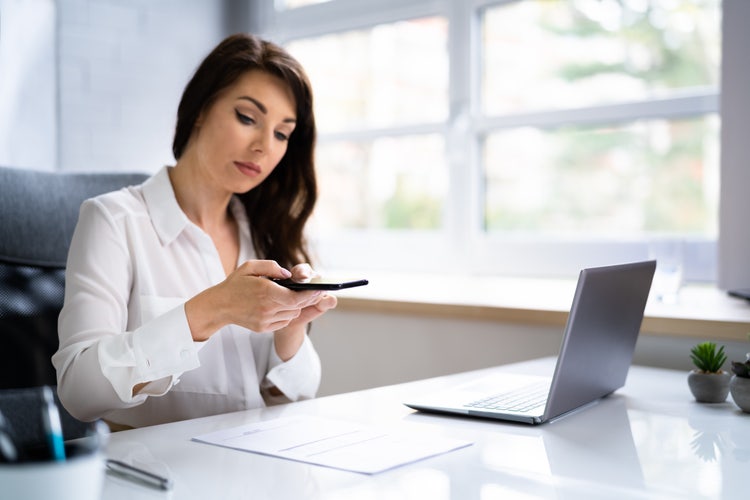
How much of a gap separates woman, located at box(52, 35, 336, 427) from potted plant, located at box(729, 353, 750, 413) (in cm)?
65

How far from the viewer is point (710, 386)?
4.52ft

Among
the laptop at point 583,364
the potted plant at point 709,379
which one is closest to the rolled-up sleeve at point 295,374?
the laptop at point 583,364

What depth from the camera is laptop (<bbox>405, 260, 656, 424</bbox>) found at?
1.19 meters

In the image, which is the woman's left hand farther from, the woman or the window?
the window

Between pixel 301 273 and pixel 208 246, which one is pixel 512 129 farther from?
pixel 301 273

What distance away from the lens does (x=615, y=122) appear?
2498 millimetres

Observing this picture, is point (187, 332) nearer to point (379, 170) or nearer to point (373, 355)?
point (373, 355)

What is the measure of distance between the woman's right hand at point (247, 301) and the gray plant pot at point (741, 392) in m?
0.67

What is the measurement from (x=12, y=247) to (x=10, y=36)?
1.39 meters

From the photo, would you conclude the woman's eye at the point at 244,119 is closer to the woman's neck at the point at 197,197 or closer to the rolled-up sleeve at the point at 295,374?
the woman's neck at the point at 197,197

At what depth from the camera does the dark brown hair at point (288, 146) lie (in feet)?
5.68

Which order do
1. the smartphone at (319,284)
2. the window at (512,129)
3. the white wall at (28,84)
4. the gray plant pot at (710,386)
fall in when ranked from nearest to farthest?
1. the smartphone at (319,284)
2. the gray plant pot at (710,386)
3. the window at (512,129)
4. the white wall at (28,84)

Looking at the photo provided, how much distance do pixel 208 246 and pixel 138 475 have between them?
0.83m

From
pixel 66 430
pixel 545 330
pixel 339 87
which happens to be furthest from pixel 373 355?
pixel 339 87
